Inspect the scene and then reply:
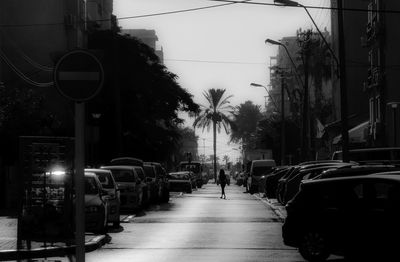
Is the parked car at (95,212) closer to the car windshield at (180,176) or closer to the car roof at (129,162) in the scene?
the car roof at (129,162)

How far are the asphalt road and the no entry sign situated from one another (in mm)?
6074

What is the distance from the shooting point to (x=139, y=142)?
54344mm

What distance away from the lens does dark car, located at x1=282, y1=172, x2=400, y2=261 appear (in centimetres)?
1262

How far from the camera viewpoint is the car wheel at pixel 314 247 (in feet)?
45.7

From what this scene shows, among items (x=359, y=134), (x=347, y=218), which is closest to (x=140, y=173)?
(x=347, y=218)

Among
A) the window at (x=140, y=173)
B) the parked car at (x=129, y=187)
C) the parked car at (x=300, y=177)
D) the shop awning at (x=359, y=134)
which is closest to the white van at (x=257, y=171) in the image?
the shop awning at (x=359, y=134)

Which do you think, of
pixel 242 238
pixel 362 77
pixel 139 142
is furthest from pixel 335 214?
pixel 362 77

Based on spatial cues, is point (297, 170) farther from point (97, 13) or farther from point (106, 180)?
point (97, 13)

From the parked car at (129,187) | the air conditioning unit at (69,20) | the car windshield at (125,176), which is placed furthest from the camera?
the air conditioning unit at (69,20)

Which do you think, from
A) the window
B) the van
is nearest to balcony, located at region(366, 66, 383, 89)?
the van

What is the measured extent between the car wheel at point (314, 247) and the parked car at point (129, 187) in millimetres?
16187

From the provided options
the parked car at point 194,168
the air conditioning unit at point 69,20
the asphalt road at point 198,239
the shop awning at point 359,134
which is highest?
the air conditioning unit at point 69,20

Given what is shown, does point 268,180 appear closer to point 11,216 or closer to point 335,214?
point 11,216

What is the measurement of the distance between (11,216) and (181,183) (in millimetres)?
31706
